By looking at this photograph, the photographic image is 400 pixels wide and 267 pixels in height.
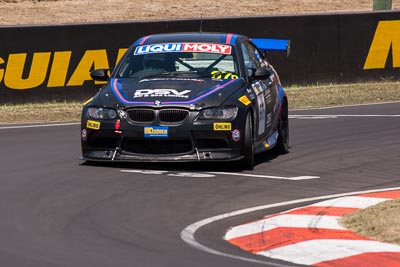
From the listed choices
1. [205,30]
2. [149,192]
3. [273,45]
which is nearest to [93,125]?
[149,192]

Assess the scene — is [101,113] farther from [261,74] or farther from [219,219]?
[219,219]

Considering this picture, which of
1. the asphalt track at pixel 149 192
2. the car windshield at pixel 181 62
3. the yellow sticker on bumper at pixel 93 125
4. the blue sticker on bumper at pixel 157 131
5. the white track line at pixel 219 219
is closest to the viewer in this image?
the white track line at pixel 219 219

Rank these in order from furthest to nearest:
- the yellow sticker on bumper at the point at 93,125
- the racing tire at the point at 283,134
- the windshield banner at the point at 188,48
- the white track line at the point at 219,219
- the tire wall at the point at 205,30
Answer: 1. the tire wall at the point at 205,30
2. the racing tire at the point at 283,134
3. the windshield banner at the point at 188,48
4. the yellow sticker on bumper at the point at 93,125
5. the white track line at the point at 219,219

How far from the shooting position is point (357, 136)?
49.7 ft

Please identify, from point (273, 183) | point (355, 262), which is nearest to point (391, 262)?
point (355, 262)

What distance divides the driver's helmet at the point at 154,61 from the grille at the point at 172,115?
1.21 meters

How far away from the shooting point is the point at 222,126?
11781mm

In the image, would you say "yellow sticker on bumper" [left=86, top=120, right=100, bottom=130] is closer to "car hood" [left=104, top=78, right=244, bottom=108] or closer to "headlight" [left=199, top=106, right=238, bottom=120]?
"car hood" [left=104, top=78, right=244, bottom=108]

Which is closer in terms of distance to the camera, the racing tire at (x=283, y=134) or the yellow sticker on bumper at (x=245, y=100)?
the yellow sticker on bumper at (x=245, y=100)

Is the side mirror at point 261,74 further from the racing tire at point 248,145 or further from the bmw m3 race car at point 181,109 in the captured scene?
the racing tire at point 248,145

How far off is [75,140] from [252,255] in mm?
7547

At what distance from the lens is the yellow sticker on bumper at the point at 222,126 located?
11.8 meters

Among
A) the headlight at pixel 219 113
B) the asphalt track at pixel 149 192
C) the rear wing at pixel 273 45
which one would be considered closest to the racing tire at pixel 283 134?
the asphalt track at pixel 149 192

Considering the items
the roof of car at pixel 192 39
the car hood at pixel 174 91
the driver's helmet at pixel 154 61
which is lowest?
the car hood at pixel 174 91
